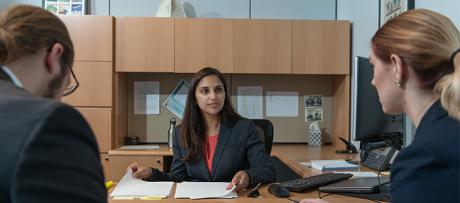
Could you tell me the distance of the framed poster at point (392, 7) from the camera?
7.96 ft

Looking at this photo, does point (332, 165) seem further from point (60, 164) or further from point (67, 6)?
point (67, 6)

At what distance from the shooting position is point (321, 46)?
365 centimetres

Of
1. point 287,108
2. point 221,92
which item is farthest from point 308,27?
point 221,92

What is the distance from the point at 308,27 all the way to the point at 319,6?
0.50m

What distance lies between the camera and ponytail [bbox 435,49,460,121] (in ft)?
3.40

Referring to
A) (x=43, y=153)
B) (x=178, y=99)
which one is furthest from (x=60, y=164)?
(x=178, y=99)

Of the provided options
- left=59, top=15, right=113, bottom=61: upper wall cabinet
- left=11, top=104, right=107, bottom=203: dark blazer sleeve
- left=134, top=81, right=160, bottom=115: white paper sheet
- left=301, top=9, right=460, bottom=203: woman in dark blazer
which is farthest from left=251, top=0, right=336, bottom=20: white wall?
left=11, top=104, right=107, bottom=203: dark blazer sleeve

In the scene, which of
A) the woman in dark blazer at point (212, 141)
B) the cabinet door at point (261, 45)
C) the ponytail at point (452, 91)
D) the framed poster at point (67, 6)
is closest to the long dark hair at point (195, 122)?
the woman in dark blazer at point (212, 141)

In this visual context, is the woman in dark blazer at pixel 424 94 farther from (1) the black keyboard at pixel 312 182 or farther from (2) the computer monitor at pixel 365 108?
(2) the computer monitor at pixel 365 108

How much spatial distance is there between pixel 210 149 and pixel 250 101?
1.72m

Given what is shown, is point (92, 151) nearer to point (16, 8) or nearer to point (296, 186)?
point (16, 8)

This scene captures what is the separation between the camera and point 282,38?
3639 mm

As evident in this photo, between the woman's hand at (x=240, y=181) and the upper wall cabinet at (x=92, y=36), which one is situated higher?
the upper wall cabinet at (x=92, y=36)

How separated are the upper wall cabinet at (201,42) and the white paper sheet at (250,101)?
450 mm
